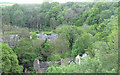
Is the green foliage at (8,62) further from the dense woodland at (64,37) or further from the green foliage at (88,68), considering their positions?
the green foliage at (88,68)

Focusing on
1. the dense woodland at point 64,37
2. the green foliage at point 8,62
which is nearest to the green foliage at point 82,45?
the dense woodland at point 64,37

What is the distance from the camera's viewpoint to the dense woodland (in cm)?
832

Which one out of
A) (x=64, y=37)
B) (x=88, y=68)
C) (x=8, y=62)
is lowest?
(x=8, y=62)

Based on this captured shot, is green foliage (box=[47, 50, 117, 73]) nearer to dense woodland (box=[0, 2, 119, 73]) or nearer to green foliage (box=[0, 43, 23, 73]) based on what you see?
dense woodland (box=[0, 2, 119, 73])

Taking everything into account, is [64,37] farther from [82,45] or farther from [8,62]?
[8,62]

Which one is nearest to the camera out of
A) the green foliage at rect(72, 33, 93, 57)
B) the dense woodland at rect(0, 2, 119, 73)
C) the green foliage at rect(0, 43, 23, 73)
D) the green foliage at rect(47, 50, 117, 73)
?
the green foliage at rect(47, 50, 117, 73)

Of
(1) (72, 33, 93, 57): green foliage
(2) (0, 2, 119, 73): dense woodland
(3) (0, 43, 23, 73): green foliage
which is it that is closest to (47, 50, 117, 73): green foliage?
(2) (0, 2, 119, 73): dense woodland

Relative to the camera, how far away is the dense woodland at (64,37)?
328 inches

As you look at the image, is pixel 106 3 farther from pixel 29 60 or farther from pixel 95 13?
pixel 29 60

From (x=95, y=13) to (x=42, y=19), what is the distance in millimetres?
12459

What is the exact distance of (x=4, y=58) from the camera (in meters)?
11.6

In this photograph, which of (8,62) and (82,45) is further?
(82,45)

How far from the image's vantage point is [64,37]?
19172mm

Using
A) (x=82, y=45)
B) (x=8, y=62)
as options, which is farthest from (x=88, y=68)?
(x=82, y=45)
